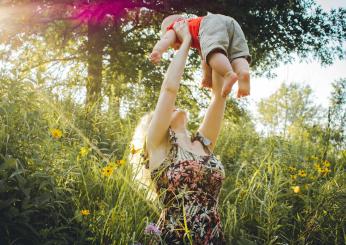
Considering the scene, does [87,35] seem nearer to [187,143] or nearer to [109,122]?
[109,122]

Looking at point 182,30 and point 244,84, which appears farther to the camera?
point 182,30

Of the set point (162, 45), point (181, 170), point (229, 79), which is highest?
point (162, 45)

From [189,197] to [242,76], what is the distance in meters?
0.75

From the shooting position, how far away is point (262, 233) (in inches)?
121

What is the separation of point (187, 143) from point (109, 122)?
1.50 m

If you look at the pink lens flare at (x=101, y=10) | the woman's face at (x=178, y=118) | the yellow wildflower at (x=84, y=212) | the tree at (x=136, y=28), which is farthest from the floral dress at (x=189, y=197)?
the pink lens flare at (x=101, y=10)

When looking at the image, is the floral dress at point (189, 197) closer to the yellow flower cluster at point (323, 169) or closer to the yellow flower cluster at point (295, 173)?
the yellow flower cluster at point (295, 173)

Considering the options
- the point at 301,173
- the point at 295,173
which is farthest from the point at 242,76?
the point at 295,173

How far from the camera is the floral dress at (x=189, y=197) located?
2.36 m

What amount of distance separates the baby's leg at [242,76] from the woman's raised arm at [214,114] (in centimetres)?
40

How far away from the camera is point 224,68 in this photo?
229 cm

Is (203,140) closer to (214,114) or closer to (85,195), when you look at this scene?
(214,114)

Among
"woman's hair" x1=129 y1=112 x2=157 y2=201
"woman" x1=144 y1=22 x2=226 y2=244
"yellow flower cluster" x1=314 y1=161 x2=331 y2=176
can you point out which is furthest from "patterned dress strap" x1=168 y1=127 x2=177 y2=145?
"yellow flower cluster" x1=314 y1=161 x2=331 y2=176

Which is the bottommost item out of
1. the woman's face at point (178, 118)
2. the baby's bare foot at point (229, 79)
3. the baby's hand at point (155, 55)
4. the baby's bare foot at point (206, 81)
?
the woman's face at point (178, 118)
